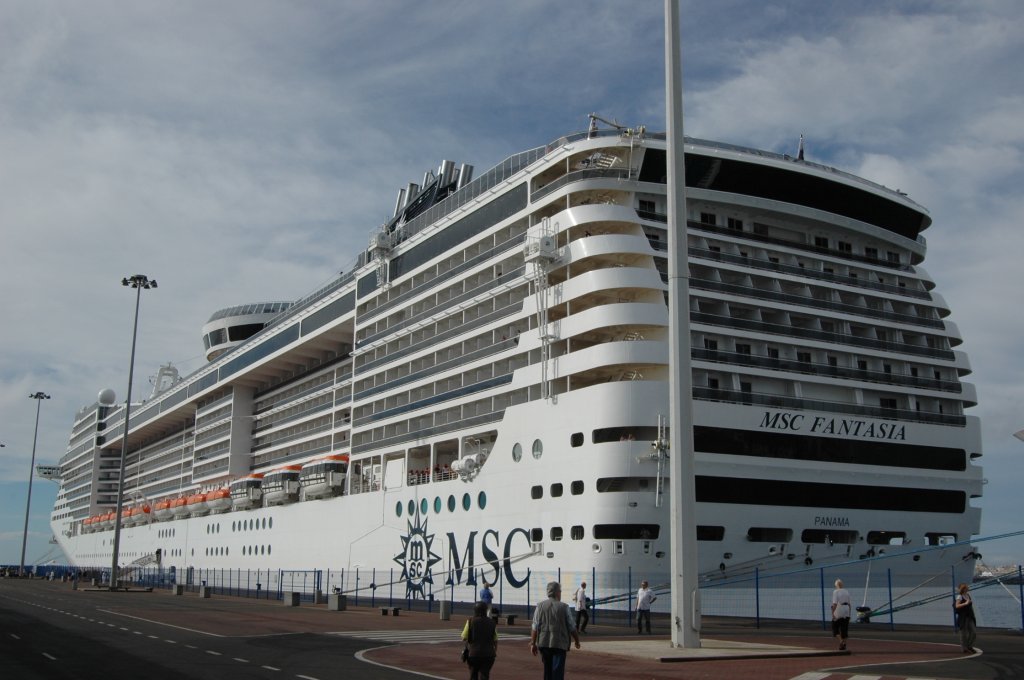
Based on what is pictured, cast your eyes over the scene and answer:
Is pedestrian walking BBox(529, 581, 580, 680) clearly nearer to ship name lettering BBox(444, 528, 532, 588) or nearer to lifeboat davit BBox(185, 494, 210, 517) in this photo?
ship name lettering BBox(444, 528, 532, 588)

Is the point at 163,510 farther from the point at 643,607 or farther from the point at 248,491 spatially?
the point at 643,607

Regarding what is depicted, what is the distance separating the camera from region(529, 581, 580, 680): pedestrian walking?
38.1 feet

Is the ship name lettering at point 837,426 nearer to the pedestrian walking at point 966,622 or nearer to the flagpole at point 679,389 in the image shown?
the pedestrian walking at point 966,622

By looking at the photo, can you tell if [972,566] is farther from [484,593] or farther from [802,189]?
[484,593]

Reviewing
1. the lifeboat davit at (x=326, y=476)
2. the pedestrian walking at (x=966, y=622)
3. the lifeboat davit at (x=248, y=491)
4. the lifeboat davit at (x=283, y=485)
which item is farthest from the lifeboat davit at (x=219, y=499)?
the pedestrian walking at (x=966, y=622)

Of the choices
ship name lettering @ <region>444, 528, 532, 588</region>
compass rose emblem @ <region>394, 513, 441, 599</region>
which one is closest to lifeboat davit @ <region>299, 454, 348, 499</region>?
compass rose emblem @ <region>394, 513, 441, 599</region>

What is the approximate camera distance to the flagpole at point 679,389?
18828 millimetres

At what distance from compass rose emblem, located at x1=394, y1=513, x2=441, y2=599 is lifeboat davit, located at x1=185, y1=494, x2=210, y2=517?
1146 inches

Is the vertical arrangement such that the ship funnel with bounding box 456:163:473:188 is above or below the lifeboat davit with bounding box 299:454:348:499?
above

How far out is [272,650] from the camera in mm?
19625

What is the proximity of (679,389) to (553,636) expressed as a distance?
29.8 feet

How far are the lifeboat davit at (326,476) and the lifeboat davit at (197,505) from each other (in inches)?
710

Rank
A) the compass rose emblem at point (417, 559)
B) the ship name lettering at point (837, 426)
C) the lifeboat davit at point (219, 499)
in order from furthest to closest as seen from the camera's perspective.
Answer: the lifeboat davit at point (219, 499)
the compass rose emblem at point (417, 559)
the ship name lettering at point (837, 426)

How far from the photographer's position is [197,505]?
65875 mm
